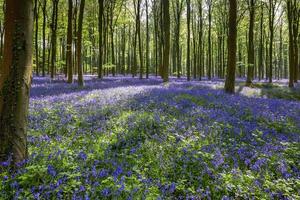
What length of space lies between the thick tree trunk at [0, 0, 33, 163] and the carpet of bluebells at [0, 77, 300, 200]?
→ 45cm

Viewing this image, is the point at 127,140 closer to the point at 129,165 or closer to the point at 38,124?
the point at 129,165

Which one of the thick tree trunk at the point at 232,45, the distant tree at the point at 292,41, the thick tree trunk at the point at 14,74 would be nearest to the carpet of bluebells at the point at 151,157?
the thick tree trunk at the point at 14,74

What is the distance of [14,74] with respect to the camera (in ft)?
12.7

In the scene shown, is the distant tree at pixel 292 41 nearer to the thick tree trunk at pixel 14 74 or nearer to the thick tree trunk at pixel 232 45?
the thick tree trunk at pixel 232 45

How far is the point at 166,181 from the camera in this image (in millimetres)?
4465

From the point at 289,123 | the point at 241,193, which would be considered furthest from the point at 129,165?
the point at 289,123

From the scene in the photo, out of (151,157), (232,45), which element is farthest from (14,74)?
(232,45)

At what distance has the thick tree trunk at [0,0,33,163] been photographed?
152 inches

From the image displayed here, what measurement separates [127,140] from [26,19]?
340 centimetres

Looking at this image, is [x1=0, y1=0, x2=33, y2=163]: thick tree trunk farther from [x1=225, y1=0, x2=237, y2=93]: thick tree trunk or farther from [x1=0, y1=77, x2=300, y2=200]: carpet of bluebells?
[x1=225, y1=0, x2=237, y2=93]: thick tree trunk

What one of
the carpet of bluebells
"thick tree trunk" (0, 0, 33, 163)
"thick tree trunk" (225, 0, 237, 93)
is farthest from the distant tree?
"thick tree trunk" (0, 0, 33, 163)

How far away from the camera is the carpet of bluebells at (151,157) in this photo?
3.83 metres

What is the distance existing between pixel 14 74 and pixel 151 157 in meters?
3.03

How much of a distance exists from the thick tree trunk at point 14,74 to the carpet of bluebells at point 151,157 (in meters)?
0.45
